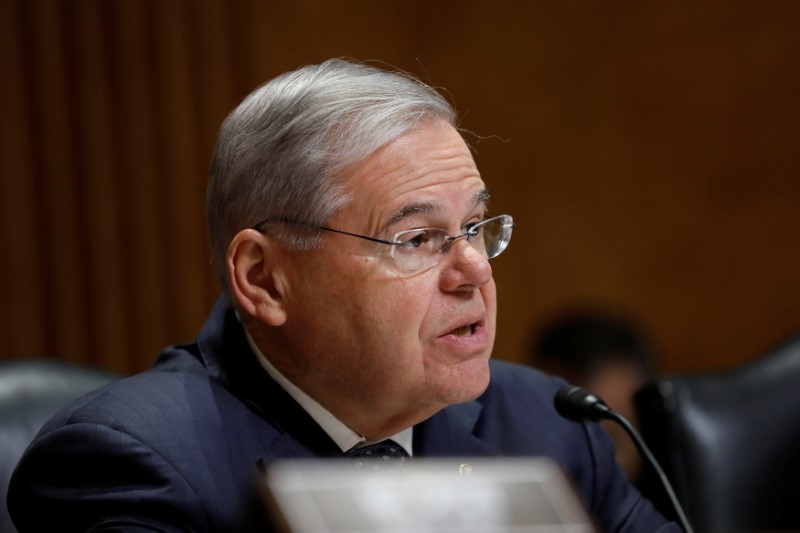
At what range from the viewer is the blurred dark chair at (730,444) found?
8.18ft

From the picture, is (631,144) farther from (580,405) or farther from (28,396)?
(28,396)

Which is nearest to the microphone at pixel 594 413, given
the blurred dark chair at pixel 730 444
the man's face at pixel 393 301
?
the man's face at pixel 393 301

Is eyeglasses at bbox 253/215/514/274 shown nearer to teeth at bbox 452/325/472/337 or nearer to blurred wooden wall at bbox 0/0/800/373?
teeth at bbox 452/325/472/337

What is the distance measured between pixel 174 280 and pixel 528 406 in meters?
1.89

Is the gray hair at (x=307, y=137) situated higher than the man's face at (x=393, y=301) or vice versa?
the gray hair at (x=307, y=137)

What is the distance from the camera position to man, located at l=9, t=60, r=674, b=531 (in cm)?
193

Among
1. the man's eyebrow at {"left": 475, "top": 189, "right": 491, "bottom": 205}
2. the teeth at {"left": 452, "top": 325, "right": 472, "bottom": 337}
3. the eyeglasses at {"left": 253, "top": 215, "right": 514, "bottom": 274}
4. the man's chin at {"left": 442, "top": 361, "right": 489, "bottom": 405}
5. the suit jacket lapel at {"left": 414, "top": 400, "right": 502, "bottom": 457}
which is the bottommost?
the suit jacket lapel at {"left": 414, "top": 400, "right": 502, "bottom": 457}

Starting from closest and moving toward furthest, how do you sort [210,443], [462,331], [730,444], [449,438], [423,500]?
[423,500], [210,443], [462,331], [449,438], [730,444]

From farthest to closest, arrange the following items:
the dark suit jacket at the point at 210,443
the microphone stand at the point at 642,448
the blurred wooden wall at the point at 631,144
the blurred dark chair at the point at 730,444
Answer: the blurred wooden wall at the point at 631,144 < the blurred dark chair at the point at 730,444 < the microphone stand at the point at 642,448 < the dark suit jacket at the point at 210,443

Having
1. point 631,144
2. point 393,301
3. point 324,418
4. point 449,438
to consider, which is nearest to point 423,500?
point 393,301

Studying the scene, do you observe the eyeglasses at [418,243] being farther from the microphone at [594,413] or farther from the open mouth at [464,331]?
the microphone at [594,413]

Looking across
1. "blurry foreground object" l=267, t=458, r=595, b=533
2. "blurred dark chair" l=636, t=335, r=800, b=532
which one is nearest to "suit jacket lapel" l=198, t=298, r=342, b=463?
"blurred dark chair" l=636, t=335, r=800, b=532

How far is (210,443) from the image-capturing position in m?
1.88

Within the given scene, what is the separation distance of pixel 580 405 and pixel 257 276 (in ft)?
2.00
